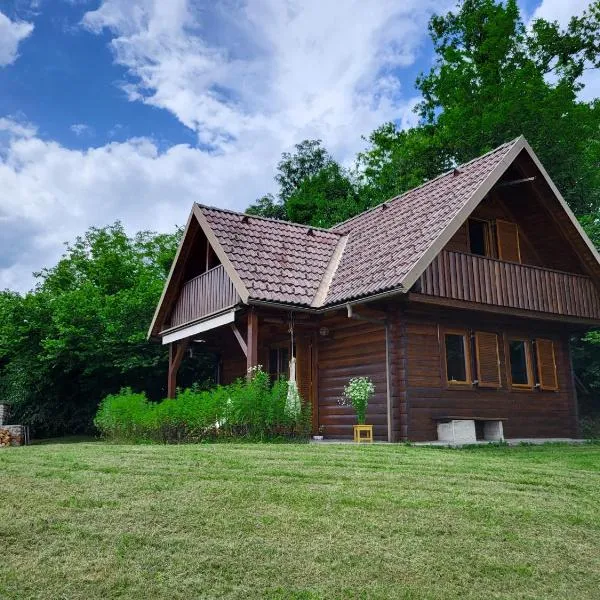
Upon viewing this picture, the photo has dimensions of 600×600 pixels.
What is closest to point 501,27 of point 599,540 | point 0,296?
point 0,296

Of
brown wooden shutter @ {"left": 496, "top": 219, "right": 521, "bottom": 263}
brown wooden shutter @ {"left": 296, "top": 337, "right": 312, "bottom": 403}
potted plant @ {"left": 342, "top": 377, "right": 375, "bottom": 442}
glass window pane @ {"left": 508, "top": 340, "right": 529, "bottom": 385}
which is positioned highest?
brown wooden shutter @ {"left": 496, "top": 219, "right": 521, "bottom": 263}

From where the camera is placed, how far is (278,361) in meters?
16.8

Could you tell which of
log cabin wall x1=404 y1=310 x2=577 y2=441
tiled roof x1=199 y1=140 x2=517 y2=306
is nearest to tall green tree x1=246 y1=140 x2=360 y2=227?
tiled roof x1=199 y1=140 x2=517 y2=306

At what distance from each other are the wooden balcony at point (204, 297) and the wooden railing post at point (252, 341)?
0.57 metres

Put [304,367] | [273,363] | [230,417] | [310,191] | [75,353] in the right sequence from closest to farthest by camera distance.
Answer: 1. [230,417]
2. [304,367]
3. [273,363]
4. [75,353]
5. [310,191]

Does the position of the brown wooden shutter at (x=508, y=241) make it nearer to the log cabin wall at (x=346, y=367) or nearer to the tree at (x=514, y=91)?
the log cabin wall at (x=346, y=367)

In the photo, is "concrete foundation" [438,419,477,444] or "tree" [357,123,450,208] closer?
"concrete foundation" [438,419,477,444]

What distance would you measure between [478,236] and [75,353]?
11938 mm

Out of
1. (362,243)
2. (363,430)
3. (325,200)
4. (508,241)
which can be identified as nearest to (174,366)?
(362,243)

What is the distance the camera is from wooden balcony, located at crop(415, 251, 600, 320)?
1306 cm

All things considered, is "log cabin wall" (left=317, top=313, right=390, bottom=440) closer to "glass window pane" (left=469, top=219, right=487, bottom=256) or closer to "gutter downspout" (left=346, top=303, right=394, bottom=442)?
"gutter downspout" (left=346, top=303, right=394, bottom=442)

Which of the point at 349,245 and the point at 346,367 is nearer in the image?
the point at 346,367

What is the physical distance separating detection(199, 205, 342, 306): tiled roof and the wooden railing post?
1.97ft

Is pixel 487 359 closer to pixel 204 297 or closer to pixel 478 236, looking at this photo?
pixel 478 236
